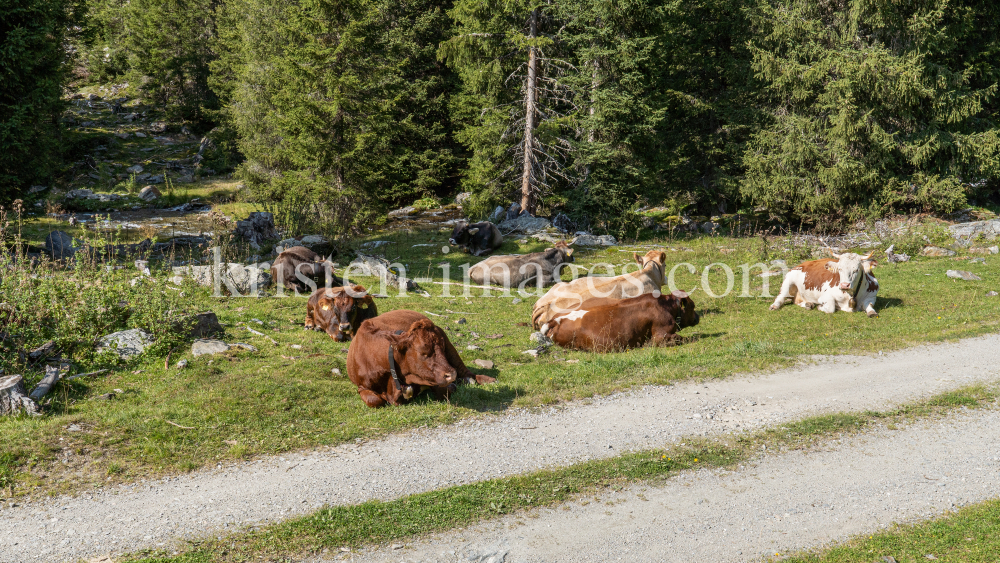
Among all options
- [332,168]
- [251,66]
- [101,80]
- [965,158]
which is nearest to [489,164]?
[332,168]

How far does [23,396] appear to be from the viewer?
25.8ft

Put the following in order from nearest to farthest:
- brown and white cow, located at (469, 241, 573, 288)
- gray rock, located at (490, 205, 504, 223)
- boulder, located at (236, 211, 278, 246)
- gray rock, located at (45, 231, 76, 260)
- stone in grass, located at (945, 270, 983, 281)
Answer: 1. stone in grass, located at (945, 270, 983, 281)
2. gray rock, located at (45, 231, 76, 260)
3. brown and white cow, located at (469, 241, 573, 288)
4. boulder, located at (236, 211, 278, 246)
5. gray rock, located at (490, 205, 504, 223)

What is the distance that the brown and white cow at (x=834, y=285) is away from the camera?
552 inches

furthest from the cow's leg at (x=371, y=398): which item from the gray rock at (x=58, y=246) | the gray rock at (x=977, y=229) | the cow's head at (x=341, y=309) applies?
the gray rock at (x=977, y=229)

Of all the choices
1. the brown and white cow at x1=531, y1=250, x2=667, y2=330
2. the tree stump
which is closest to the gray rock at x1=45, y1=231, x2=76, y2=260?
the tree stump

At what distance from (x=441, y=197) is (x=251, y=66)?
13.4m

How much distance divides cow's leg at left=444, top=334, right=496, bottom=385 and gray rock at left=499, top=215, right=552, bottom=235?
55.4 feet

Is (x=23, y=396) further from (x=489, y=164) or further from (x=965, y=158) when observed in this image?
(x=965, y=158)

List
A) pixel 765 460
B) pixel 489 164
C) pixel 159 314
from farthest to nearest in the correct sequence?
1. pixel 489 164
2. pixel 159 314
3. pixel 765 460

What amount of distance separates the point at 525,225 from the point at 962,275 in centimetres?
1557

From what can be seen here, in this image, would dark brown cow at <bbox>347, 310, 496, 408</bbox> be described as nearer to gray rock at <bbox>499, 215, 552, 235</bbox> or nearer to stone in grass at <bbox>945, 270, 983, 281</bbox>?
stone in grass at <bbox>945, 270, 983, 281</bbox>

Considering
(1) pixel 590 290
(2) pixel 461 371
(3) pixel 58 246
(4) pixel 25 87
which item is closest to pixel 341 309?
(2) pixel 461 371

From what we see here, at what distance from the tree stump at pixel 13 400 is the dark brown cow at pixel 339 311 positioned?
4.93 meters

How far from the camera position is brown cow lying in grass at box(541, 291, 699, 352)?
1209 cm
